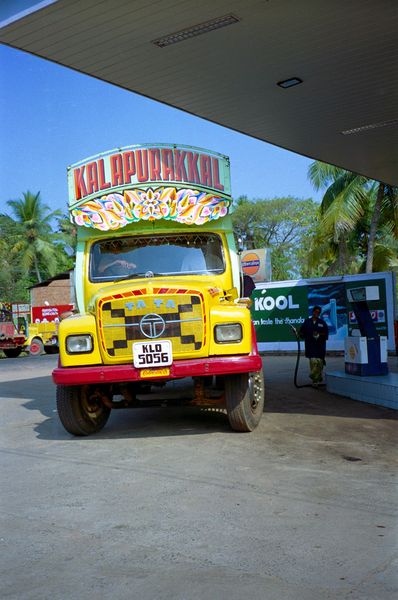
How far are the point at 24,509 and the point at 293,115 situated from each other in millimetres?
7609

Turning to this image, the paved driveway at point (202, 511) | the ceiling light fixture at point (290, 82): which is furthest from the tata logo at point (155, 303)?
the ceiling light fixture at point (290, 82)

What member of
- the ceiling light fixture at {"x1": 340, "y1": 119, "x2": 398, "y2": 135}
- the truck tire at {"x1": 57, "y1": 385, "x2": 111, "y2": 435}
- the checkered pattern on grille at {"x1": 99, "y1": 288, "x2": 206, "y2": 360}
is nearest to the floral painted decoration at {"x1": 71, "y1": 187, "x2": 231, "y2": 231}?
the checkered pattern on grille at {"x1": 99, "y1": 288, "x2": 206, "y2": 360}

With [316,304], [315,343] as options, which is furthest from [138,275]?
[316,304]

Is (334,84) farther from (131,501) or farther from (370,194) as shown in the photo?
(370,194)

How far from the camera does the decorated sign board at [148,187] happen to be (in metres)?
8.48

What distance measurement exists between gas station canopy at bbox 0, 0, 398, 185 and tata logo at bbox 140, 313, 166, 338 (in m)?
3.12

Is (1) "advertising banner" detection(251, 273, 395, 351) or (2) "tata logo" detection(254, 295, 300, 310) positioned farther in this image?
(2) "tata logo" detection(254, 295, 300, 310)

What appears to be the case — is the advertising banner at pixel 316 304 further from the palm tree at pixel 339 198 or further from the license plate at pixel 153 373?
the license plate at pixel 153 373

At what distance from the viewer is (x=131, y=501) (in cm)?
523

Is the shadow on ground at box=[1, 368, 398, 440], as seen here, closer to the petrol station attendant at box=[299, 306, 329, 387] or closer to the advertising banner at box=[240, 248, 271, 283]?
the petrol station attendant at box=[299, 306, 329, 387]

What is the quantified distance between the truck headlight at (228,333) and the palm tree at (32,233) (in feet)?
83.2

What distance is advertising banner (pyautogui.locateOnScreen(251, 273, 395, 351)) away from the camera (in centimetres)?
1923

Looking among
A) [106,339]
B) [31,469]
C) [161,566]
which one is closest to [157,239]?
[106,339]

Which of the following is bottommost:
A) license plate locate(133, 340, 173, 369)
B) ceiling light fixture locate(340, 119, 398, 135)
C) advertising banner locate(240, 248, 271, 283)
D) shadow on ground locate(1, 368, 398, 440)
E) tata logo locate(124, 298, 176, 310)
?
shadow on ground locate(1, 368, 398, 440)
